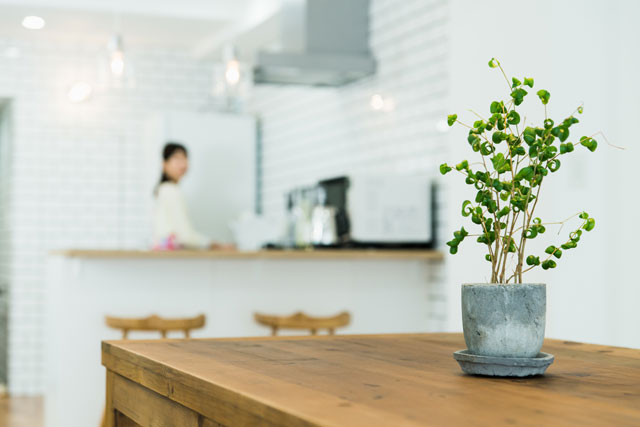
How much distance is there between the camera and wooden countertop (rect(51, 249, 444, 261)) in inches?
152

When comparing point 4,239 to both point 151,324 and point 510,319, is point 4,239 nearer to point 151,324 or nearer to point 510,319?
point 151,324

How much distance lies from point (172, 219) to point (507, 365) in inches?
153

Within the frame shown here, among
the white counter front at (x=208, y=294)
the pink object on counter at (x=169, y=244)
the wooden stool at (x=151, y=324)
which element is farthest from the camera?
the pink object on counter at (x=169, y=244)

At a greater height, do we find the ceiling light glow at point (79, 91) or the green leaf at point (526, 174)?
the ceiling light glow at point (79, 91)

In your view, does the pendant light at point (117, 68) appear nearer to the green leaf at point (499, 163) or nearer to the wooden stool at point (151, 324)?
the wooden stool at point (151, 324)

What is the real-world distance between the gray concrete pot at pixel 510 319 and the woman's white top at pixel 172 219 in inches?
148

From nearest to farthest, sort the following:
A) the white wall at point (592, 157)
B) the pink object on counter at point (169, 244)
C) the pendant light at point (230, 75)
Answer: the white wall at point (592, 157) → the pink object on counter at point (169, 244) → the pendant light at point (230, 75)

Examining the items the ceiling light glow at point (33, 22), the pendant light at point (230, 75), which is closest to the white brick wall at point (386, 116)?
the pendant light at point (230, 75)

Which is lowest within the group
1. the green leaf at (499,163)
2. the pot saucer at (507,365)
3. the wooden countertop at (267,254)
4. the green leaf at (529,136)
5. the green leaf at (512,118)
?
the pot saucer at (507,365)

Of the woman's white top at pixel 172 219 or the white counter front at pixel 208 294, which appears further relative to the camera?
the woman's white top at pixel 172 219

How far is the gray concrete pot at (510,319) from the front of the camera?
4.33ft

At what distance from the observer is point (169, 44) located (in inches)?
265

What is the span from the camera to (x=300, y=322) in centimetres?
398

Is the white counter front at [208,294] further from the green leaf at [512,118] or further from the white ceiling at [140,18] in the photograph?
the green leaf at [512,118]
